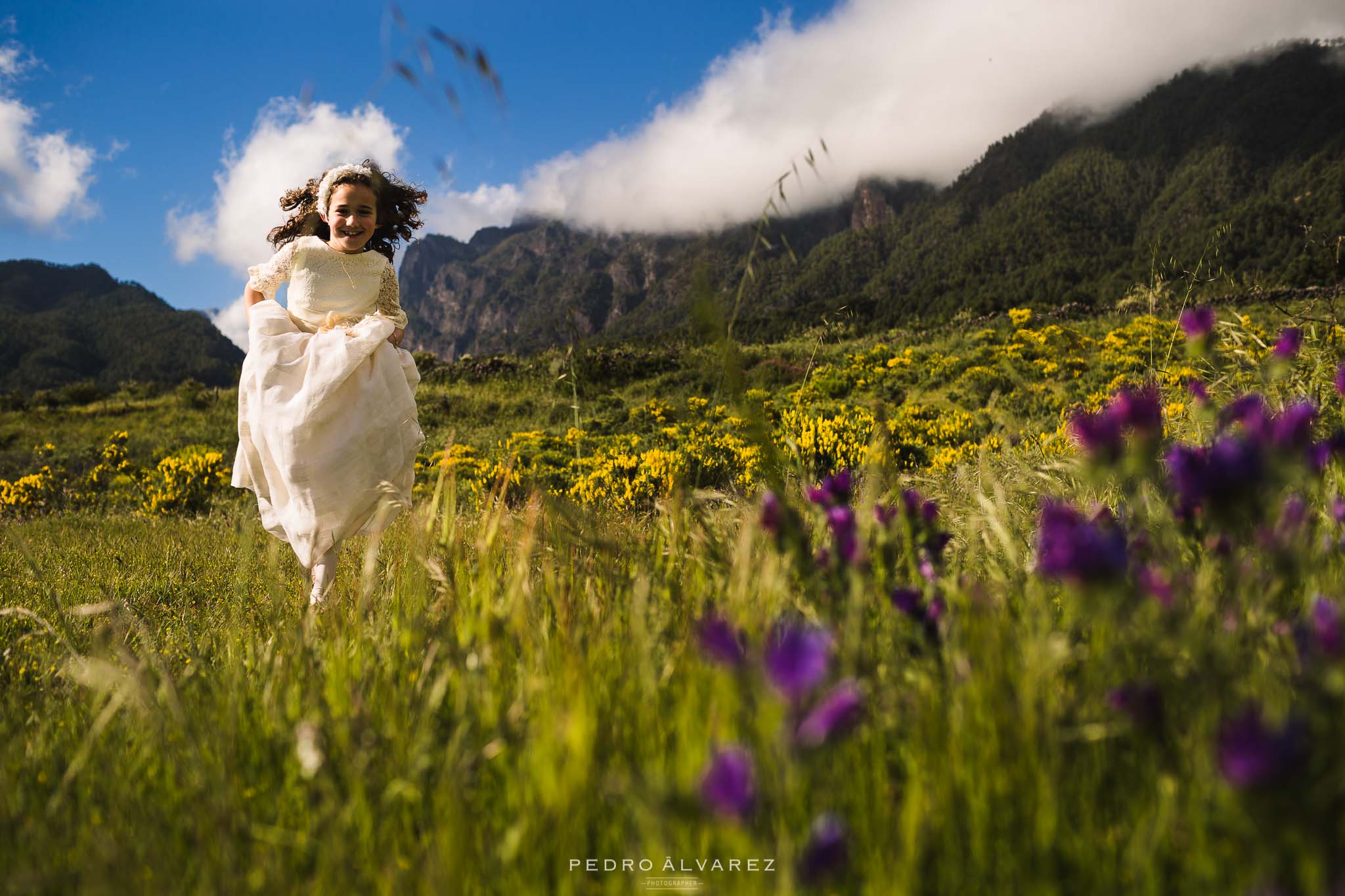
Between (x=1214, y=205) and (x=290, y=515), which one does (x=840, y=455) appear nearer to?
(x=290, y=515)

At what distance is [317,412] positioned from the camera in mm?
3494

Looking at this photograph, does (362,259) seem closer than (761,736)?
No

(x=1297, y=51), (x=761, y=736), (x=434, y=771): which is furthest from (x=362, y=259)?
(x=1297, y=51)

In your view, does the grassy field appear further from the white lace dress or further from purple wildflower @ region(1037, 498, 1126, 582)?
the white lace dress

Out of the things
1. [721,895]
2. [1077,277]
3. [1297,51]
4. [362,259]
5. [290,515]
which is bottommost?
[721,895]

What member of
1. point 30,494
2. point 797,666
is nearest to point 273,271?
point 797,666

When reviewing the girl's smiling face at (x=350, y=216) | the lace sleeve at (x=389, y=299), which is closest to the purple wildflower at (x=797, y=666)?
the lace sleeve at (x=389, y=299)

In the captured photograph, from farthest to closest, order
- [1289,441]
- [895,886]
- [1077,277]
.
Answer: [1077,277] < [1289,441] < [895,886]

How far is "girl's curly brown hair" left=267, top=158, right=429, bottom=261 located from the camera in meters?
4.48

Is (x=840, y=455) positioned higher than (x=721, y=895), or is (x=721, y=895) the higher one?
(x=840, y=455)

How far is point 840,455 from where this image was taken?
23.1ft

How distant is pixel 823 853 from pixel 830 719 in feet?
0.41

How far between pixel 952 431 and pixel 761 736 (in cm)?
818

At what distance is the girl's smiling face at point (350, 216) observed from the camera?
163 inches
